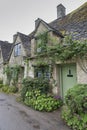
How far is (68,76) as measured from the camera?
8359mm

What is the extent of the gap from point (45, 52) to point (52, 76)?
187 centimetres

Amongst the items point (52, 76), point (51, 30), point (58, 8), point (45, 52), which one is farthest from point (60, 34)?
point (58, 8)

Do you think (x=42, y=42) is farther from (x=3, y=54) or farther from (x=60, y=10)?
(x=3, y=54)

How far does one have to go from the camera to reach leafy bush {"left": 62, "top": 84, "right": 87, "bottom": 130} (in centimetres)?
485

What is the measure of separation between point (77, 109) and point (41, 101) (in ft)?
9.95

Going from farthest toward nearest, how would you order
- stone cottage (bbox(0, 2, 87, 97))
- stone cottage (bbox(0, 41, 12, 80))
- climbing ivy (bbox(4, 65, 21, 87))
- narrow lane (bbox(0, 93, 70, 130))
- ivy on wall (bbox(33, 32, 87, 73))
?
1. stone cottage (bbox(0, 41, 12, 80))
2. climbing ivy (bbox(4, 65, 21, 87))
3. stone cottage (bbox(0, 2, 87, 97))
4. ivy on wall (bbox(33, 32, 87, 73))
5. narrow lane (bbox(0, 93, 70, 130))

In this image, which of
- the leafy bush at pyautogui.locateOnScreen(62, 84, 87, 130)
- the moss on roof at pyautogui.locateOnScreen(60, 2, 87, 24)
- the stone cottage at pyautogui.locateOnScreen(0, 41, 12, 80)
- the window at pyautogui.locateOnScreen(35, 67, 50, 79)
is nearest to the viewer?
the leafy bush at pyautogui.locateOnScreen(62, 84, 87, 130)

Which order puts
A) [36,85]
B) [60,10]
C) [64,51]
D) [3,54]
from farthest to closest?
1. [3,54]
2. [60,10]
3. [36,85]
4. [64,51]

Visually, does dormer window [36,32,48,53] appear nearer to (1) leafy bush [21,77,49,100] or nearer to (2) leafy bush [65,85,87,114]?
(1) leafy bush [21,77,49,100]

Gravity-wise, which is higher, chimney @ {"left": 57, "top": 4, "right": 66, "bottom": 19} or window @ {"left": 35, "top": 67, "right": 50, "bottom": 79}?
chimney @ {"left": 57, "top": 4, "right": 66, "bottom": 19}

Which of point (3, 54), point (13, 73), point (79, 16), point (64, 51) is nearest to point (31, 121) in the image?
point (64, 51)

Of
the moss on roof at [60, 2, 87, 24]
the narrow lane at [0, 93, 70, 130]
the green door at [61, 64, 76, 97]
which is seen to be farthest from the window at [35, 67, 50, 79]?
the moss on roof at [60, 2, 87, 24]

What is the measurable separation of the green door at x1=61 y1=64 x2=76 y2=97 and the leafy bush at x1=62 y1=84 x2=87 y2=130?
245cm

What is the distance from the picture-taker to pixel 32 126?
Result: 5383 mm
